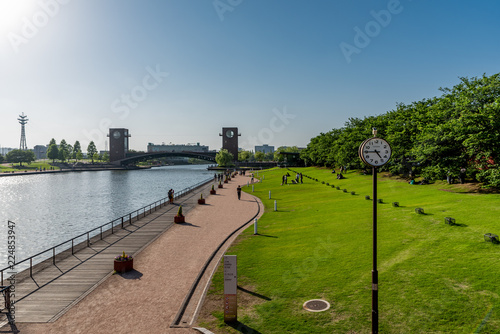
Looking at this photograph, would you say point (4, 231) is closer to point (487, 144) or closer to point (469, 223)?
point (469, 223)

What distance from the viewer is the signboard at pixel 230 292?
11.1 meters

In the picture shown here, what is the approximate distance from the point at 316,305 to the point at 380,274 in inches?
156

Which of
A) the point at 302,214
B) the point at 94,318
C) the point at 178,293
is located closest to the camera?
the point at 94,318

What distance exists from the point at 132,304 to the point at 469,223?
1934 centimetres

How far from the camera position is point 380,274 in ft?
46.3

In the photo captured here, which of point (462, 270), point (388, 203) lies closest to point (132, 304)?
point (462, 270)

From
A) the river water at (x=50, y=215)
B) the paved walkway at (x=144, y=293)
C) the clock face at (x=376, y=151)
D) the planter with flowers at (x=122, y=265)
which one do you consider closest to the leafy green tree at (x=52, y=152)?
the river water at (x=50, y=215)

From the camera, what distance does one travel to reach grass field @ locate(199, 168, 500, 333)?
10.8 m

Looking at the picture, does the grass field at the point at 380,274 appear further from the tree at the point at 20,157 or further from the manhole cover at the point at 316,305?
the tree at the point at 20,157

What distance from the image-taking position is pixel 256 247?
20.1m

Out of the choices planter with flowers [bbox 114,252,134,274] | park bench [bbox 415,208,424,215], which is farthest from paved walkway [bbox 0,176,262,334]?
park bench [bbox 415,208,424,215]

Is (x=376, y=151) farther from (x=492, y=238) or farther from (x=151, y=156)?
(x=151, y=156)

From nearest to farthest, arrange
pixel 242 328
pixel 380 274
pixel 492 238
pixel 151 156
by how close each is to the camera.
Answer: pixel 242 328 → pixel 380 274 → pixel 492 238 → pixel 151 156

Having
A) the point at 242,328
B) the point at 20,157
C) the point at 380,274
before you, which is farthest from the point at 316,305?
the point at 20,157
